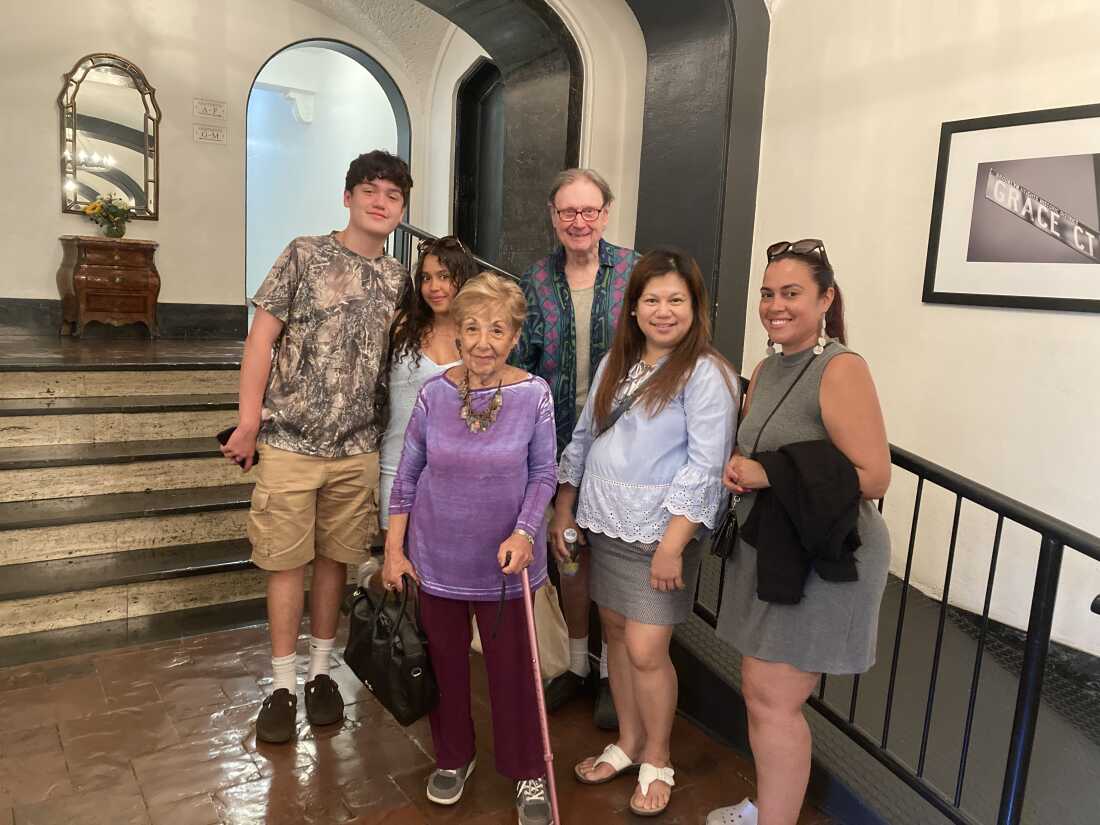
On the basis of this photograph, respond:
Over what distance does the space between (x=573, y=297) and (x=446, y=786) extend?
1.42 metres

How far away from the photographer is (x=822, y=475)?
164 cm

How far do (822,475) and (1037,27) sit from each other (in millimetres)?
2596

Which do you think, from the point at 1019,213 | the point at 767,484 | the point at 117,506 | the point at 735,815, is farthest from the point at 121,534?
the point at 1019,213

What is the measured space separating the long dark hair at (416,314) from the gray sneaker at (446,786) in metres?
1.01

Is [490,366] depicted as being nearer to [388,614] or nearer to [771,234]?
[388,614]

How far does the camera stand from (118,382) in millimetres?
4465

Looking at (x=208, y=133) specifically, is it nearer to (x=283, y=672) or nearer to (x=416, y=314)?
(x=416, y=314)

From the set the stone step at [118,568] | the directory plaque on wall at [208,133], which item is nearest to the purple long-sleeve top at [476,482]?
the stone step at [118,568]

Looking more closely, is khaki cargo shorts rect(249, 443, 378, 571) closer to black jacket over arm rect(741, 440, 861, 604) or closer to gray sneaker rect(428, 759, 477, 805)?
gray sneaker rect(428, 759, 477, 805)

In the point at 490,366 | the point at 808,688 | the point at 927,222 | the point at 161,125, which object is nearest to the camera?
the point at 808,688

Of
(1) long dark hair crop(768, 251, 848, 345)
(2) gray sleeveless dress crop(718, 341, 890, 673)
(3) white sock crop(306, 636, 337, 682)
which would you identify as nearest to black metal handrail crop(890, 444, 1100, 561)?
(2) gray sleeveless dress crop(718, 341, 890, 673)

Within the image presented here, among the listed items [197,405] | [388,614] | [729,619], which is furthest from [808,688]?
[197,405]

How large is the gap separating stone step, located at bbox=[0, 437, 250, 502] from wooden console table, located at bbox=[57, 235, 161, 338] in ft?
8.61

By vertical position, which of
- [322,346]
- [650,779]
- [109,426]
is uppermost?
[322,346]
